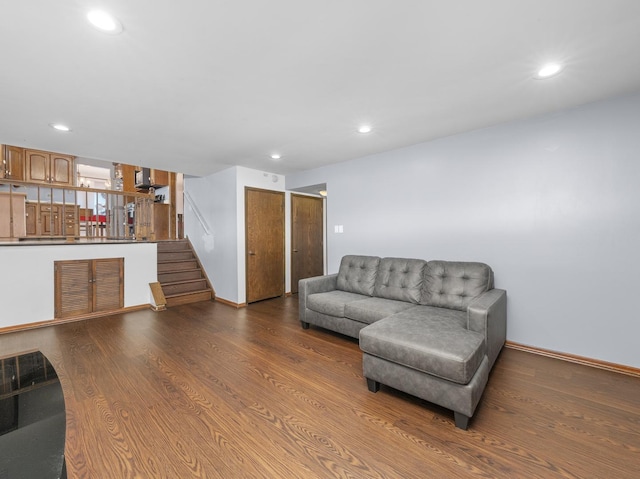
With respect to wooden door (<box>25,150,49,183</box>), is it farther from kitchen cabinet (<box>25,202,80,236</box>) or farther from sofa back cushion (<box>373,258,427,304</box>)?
sofa back cushion (<box>373,258,427,304</box>)

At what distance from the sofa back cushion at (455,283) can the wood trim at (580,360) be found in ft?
2.22

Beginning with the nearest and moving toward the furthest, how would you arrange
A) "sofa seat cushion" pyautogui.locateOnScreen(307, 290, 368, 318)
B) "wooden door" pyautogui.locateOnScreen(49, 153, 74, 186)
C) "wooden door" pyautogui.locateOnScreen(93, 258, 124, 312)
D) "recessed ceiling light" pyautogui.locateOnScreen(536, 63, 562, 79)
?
"recessed ceiling light" pyautogui.locateOnScreen(536, 63, 562, 79) → "sofa seat cushion" pyautogui.locateOnScreen(307, 290, 368, 318) → "wooden door" pyautogui.locateOnScreen(93, 258, 124, 312) → "wooden door" pyautogui.locateOnScreen(49, 153, 74, 186)

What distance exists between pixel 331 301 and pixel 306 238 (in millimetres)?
2713

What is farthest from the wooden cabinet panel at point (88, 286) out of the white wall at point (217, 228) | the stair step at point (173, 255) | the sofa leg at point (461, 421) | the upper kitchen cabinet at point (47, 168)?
the sofa leg at point (461, 421)

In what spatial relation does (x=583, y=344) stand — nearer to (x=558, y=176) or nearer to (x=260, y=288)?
(x=558, y=176)

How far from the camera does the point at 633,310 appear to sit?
239 cm

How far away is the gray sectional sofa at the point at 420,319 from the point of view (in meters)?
1.80

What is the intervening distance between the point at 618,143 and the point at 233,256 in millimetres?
4770

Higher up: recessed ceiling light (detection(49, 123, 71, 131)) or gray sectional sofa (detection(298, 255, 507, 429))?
recessed ceiling light (detection(49, 123, 71, 131))

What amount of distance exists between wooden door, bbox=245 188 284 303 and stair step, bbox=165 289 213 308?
953mm

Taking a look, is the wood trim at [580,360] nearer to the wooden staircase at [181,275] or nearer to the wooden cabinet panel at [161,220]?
the wooden staircase at [181,275]

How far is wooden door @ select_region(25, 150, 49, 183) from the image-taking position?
566 cm

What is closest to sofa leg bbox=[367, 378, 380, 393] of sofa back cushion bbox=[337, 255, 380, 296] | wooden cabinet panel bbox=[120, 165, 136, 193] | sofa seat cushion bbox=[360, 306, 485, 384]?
sofa seat cushion bbox=[360, 306, 485, 384]

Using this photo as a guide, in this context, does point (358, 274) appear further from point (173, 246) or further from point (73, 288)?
point (173, 246)
